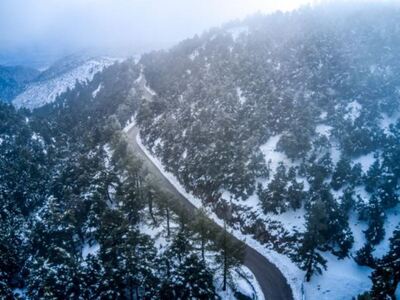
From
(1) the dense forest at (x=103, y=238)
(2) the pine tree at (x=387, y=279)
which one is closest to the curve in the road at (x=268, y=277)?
(1) the dense forest at (x=103, y=238)

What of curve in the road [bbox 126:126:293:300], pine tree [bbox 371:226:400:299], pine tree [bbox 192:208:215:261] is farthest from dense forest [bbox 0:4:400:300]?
curve in the road [bbox 126:126:293:300]

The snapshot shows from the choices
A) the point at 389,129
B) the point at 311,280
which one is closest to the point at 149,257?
the point at 311,280

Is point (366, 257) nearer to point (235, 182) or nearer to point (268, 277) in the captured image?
point (268, 277)

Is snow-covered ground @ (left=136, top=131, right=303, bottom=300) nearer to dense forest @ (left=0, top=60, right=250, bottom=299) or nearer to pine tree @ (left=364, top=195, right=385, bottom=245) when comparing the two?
dense forest @ (left=0, top=60, right=250, bottom=299)

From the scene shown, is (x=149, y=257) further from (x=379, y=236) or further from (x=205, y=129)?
(x=205, y=129)

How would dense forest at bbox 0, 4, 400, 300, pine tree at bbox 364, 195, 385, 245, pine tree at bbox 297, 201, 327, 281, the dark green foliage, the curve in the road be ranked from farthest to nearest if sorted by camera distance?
pine tree at bbox 364, 195, 385, 245 → the dark green foliage → dense forest at bbox 0, 4, 400, 300 → the curve in the road → pine tree at bbox 297, 201, 327, 281

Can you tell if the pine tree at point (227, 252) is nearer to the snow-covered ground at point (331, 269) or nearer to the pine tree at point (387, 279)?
the snow-covered ground at point (331, 269)

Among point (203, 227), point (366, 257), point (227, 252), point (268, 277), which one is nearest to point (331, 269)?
point (366, 257)
